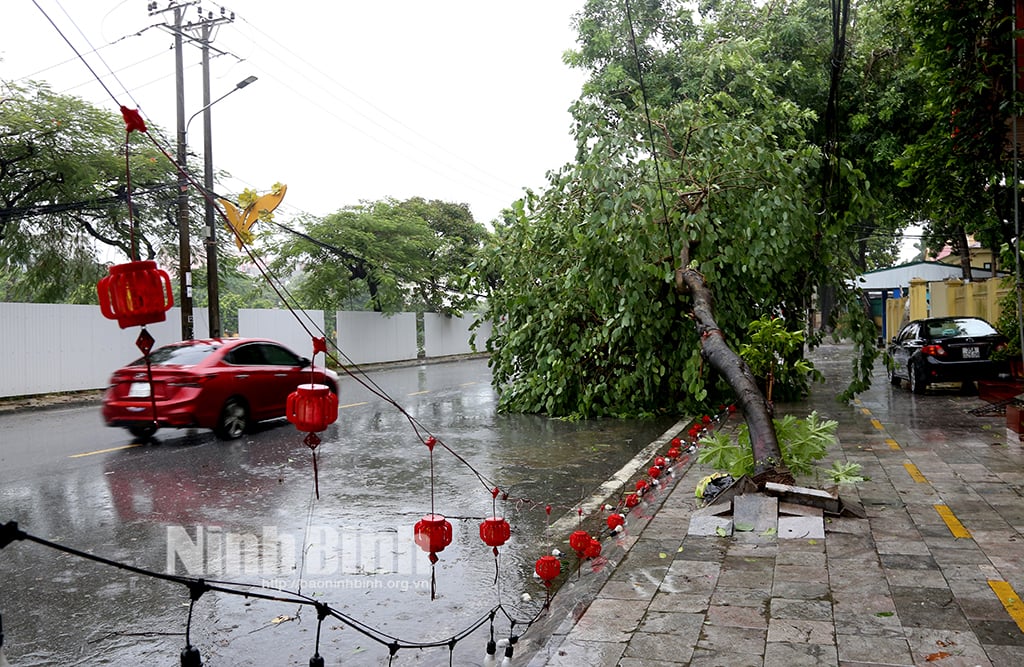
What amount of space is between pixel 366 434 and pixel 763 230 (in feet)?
21.8

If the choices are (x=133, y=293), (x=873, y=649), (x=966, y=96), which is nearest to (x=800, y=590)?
(x=873, y=649)

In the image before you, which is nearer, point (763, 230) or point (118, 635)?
point (118, 635)

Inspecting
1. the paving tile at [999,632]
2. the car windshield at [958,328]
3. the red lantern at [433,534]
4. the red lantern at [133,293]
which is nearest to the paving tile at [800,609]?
the paving tile at [999,632]

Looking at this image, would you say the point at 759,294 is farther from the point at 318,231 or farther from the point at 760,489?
the point at 318,231

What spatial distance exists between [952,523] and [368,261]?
23497 millimetres

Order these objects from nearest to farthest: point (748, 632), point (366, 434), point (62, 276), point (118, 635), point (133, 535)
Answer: point (748, 632) → point (118, 635) → point (133, 535) → point (366, 434) → point (62, 276)

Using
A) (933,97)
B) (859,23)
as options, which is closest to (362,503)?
(933,97)

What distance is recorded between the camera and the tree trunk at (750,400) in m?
6.81

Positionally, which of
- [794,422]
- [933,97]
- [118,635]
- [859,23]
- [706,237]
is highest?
[859,23]

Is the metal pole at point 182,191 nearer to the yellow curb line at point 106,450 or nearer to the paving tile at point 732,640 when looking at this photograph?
the yellow curb line at point 106,450

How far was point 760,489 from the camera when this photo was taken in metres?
6.63

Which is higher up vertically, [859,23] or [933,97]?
[859,23]

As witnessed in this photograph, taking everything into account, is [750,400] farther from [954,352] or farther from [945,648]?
[954,352]

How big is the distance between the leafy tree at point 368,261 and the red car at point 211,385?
12077 millimetres
